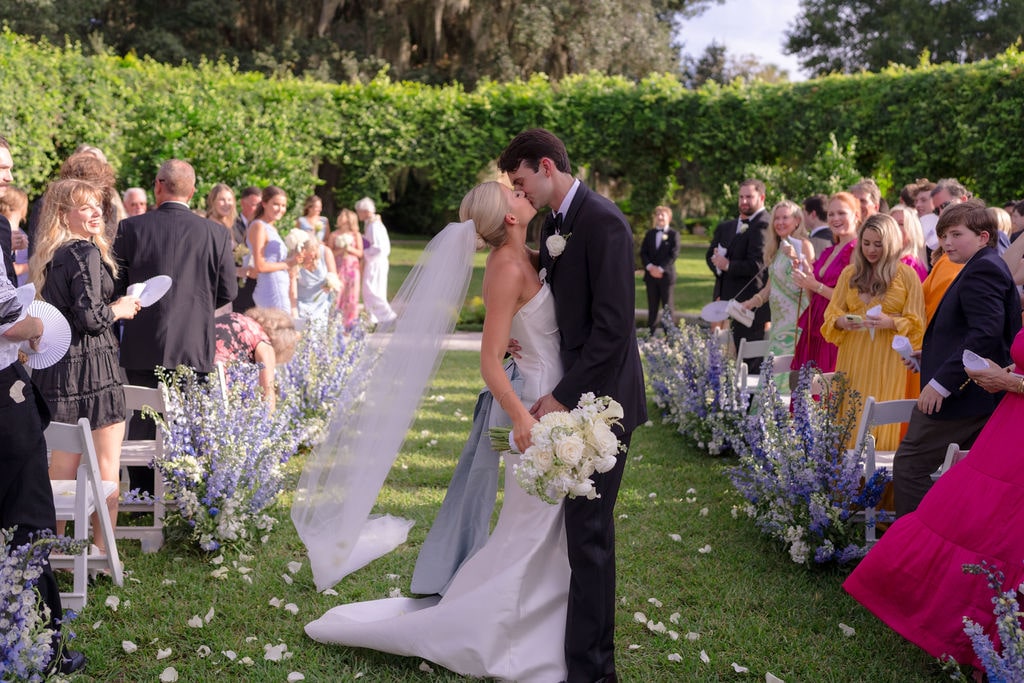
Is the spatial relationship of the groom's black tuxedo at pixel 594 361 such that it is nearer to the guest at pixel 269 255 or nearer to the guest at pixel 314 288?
the guest at pixel 269 255

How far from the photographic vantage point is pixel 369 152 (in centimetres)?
2000

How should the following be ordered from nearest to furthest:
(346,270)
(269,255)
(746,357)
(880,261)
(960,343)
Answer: (960,343), (880,261), (746,357), (269,255), (346,270)

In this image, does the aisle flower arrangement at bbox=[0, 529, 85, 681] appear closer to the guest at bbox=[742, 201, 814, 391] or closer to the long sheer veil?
the long sheer veil

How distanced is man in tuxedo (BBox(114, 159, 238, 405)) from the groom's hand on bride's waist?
2872 millimetres

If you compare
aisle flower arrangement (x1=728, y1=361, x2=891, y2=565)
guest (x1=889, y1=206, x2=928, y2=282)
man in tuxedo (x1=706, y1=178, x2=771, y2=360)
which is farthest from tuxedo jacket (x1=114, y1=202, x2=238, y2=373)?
man in tuxedo (x1=706, y1=178, x2=771, y2=360)

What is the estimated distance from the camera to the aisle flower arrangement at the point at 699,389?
728 centimetres

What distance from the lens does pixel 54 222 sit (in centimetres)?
442

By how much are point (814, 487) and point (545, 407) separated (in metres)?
1.99

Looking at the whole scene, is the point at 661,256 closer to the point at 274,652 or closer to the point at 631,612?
the point at 631,612

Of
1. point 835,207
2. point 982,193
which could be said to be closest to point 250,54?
point 982,193

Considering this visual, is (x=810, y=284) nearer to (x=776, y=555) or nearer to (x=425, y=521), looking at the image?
(x=776, y=555)

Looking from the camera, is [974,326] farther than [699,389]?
No

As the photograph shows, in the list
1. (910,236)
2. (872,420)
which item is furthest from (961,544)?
(910,236)

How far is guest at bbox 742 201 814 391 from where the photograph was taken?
7871 mm
